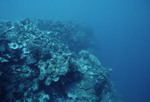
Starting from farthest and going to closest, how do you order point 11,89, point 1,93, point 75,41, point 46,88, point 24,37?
point 75,41
point 24,37
point 46,88
point 11,89
point 1,93

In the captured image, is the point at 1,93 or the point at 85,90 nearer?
the point at 1,93

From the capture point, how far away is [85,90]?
19.7 feet

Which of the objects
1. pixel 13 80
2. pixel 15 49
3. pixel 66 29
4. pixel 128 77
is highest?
pixel 128 77

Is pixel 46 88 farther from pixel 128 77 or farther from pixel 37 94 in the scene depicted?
pixel 128 77

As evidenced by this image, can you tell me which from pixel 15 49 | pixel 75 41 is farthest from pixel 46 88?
pixel 75 41

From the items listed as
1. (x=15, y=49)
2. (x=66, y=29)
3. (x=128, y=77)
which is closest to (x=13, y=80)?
(x=15, y=49)

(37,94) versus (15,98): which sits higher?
(37,94)

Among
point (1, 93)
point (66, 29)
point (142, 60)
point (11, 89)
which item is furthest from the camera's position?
point (142, 60)

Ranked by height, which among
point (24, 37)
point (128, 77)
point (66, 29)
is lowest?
point (24, 37)

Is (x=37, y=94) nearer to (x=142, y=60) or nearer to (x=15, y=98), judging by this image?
(x=15, y=98)

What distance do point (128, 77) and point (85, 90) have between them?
3122cm

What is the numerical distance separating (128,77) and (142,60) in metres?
16.9

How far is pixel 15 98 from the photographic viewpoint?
14.7 feet

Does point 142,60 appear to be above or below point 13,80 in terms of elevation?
above
